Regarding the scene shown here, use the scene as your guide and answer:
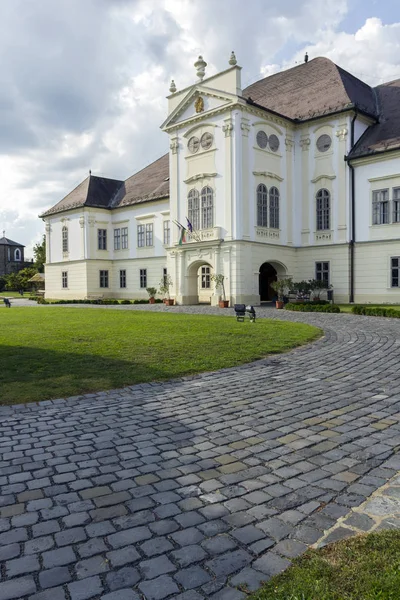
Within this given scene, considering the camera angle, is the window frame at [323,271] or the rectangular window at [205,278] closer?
the window frame at [323,271]

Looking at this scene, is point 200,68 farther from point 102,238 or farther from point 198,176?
point 102,238

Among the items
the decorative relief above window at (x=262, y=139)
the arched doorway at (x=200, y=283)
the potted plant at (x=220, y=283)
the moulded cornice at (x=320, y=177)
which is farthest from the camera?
the arched doorway at (x=200, y=283)

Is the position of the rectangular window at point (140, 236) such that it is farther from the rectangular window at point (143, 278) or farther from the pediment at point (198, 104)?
the pediment at point (198, 104)

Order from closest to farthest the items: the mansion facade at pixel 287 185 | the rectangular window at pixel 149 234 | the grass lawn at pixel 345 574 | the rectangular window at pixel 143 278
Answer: the grass lawn at pixel 345 574 < the mansion facade at pixel 287 185 < the rectangular window at pixel 149 234 < the rectangular window at pixel 143 278

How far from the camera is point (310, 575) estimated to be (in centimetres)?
255

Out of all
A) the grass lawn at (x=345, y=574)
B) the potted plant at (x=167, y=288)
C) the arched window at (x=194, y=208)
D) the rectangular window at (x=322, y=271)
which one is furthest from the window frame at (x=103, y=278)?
the grass lawn at (x=345, y=574)

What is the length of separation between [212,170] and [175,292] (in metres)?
8.35

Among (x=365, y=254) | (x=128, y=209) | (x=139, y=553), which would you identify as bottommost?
(x=139, y=553)

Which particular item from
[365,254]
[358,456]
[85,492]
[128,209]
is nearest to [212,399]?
[358,456]

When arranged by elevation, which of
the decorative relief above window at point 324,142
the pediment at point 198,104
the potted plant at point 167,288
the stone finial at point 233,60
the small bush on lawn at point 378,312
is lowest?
the small bush on lawn at point 378,312

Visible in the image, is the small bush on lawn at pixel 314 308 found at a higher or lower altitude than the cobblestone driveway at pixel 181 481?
higher

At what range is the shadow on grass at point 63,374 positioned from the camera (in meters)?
7.00

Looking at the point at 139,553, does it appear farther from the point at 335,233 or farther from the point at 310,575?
the point at 335,233

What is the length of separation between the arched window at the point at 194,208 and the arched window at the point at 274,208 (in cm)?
464
